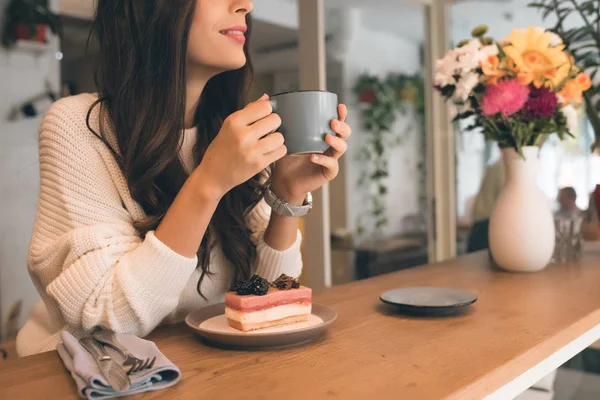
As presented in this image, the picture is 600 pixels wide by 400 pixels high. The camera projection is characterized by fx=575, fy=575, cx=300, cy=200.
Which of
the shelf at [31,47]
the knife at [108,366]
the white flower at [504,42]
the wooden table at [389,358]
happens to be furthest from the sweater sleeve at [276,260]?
the shelf at [31,47]

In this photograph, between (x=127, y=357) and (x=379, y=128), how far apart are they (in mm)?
3518

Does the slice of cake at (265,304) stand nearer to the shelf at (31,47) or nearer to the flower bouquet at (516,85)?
the flower bouquet at (516,85)

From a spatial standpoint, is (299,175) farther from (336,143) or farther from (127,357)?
(127,357)

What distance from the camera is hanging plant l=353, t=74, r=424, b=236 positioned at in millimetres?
3982

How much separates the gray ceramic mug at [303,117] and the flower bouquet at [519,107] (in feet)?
2.12

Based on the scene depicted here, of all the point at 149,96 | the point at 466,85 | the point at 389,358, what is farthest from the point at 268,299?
the point at 466,85

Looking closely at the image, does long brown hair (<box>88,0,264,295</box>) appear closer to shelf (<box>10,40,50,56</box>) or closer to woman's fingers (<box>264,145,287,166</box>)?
woman's fingers (<box>264,145,287,166</box>)

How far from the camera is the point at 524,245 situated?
1.38 meters

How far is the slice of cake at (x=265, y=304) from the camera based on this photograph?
801 mm

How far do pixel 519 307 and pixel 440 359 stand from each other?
0.36 m

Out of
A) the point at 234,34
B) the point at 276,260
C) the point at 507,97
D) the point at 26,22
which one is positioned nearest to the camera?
the point at 234,34

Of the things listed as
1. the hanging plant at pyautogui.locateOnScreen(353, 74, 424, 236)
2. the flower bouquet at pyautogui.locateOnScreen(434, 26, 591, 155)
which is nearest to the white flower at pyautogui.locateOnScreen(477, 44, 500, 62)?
the flower bouquet at pyautogui.locateOnScreen(434, 26, 591, 155)

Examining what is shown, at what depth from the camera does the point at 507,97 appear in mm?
1334

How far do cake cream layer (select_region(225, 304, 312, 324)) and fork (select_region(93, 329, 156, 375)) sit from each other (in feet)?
0.52
